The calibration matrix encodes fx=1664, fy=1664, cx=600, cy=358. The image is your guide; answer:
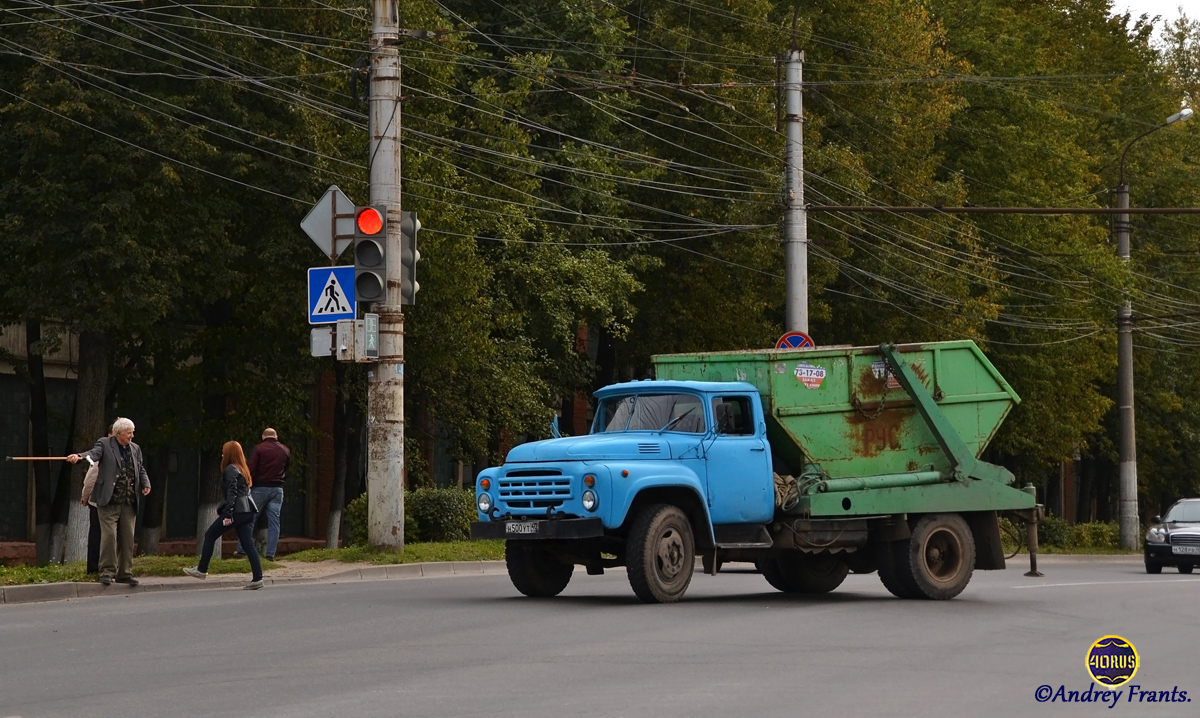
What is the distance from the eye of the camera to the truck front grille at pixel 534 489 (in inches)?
639

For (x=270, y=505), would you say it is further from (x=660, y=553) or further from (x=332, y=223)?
(x=660, y=553)

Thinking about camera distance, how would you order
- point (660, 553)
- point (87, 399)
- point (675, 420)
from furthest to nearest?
point (87, 399)
point (675, 420)
point (660, 553)

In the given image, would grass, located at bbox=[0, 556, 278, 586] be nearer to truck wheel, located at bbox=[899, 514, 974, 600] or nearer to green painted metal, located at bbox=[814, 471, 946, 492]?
green painted metal, located at bbox=[814, 471, 946, 492]

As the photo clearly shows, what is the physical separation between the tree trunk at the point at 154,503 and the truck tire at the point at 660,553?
17.7 m

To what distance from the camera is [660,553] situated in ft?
53.6

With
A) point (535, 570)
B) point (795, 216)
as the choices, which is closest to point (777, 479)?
point (535, 570)

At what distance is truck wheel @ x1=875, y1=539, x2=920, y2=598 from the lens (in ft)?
58.7

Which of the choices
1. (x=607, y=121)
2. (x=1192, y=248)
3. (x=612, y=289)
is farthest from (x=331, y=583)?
(x=1192, y=248)

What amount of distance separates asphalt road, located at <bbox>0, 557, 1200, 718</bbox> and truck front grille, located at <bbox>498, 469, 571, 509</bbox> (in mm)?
1035

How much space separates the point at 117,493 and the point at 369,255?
16.5ft

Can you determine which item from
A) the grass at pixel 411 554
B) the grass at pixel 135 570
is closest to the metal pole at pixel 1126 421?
the grass at pixel 411 554

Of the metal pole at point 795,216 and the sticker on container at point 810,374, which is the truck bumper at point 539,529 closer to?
the sticker on container at point 810,374

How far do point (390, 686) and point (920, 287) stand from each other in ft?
102

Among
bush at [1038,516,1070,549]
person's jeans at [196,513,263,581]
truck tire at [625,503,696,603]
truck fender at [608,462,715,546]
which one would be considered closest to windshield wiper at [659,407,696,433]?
truck fender at [608,462,715,546]
